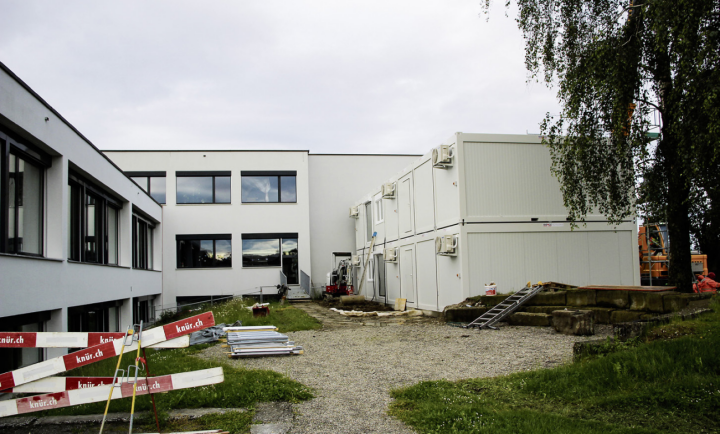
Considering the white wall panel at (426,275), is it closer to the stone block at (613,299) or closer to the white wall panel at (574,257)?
the white wall panel at (574,257)

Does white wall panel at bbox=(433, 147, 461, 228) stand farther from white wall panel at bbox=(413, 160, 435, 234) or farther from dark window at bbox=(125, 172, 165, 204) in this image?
dark window at bbox=(125, 172, 165, 204)

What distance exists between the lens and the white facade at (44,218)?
24.7 ft

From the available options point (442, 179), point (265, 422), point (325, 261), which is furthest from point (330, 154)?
point (265, 422)

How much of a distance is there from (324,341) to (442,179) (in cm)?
654

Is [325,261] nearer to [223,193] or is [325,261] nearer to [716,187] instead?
[223,193]

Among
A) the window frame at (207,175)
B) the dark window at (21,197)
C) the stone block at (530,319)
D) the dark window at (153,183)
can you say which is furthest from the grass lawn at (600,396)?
the dark window at (153,183)

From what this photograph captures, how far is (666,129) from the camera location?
10031 millimetres

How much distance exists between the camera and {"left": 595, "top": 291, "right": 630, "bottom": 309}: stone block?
35.6 ft

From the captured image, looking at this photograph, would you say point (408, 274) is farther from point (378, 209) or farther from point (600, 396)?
point (600, 396)

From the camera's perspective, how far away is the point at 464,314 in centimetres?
1284

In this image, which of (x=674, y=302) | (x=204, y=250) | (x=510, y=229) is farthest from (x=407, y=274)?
(x=204, y=250)

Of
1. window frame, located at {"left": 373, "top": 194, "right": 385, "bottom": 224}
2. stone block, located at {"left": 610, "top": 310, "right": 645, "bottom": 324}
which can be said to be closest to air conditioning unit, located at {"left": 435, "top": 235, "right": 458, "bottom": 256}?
stone block, located at {"left": 610, "top": 310, "right": 645, "bottom": 324}

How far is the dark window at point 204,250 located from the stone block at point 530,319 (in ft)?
58.7

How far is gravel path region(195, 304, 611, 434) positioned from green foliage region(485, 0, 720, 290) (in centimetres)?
315
